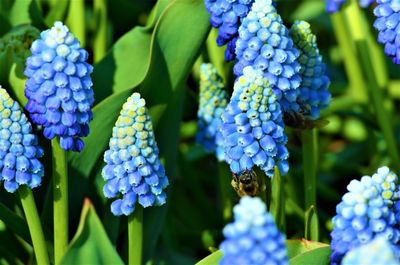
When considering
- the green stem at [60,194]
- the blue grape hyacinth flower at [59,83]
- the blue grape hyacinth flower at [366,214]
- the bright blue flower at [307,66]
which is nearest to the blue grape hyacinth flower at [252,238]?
the blue grape hyacinth flower at [366,214]

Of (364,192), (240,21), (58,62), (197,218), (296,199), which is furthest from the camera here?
(197,218)

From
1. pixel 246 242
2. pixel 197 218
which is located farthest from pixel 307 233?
pixel 197 218

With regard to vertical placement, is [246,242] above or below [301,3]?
below

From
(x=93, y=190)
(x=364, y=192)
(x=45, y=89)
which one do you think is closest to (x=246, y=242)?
(x=364, y=192)

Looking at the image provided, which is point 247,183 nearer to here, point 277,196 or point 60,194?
point 277,196

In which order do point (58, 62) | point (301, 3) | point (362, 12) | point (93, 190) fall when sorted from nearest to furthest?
point (58, 62)
point (93, 190)
point (362, 12)
point (301, 3)

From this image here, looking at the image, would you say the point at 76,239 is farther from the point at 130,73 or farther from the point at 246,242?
the point at 130,73

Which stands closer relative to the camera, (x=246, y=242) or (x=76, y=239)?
(x=246, y=242)

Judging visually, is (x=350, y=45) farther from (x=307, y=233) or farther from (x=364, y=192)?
(x=364, y=192)

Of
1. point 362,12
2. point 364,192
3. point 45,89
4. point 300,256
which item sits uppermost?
point 362,12
